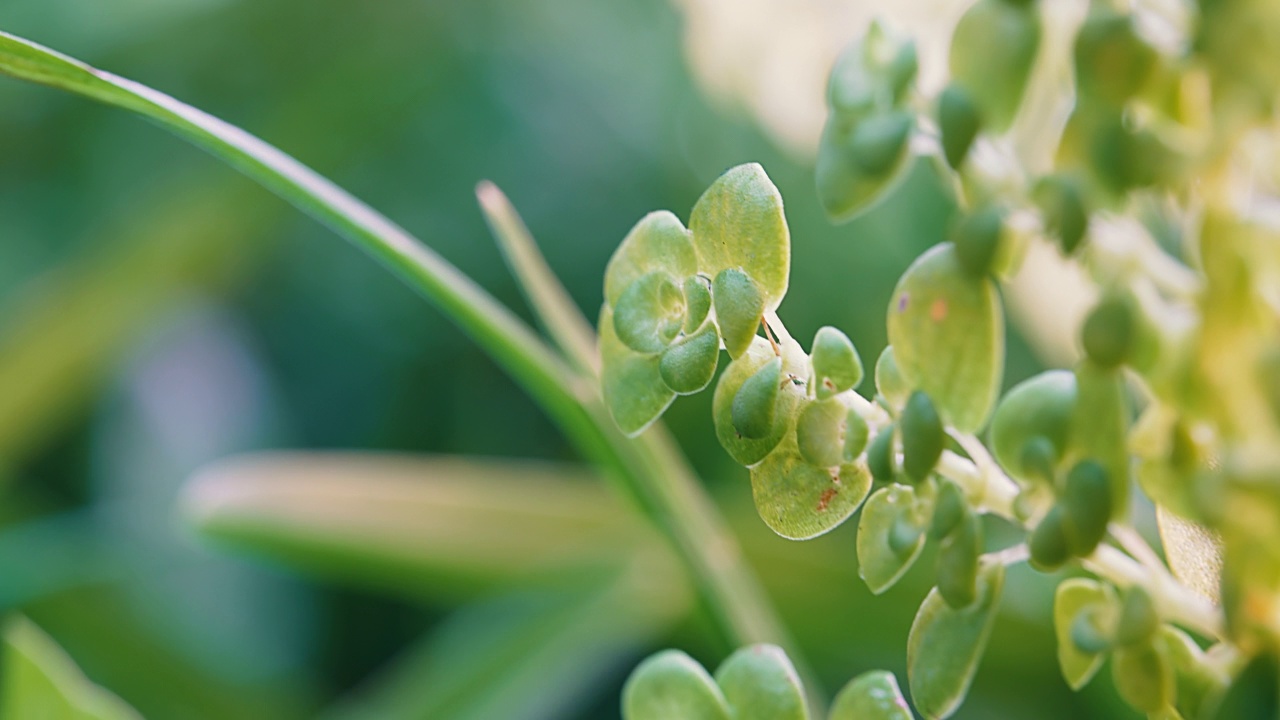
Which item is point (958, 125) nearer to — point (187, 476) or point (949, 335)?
point (949, 335)

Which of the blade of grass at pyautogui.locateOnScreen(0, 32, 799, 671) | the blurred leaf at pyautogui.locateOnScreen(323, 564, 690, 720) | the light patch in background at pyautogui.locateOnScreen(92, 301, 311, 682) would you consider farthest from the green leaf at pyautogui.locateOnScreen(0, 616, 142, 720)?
the light patch in background at pyautogui.locateOnScreen(92, 301, 311, 682)

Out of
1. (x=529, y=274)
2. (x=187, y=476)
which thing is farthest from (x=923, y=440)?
(x=187, y=476)

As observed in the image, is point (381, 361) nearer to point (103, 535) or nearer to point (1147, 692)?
point (103, 535)

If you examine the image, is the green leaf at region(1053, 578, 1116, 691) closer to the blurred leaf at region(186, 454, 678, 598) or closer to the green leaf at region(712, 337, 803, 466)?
the green leaf at region(712, 337, 803, 466)

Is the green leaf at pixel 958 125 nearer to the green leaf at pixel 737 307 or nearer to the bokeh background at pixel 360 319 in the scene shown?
the green leaf at pixel 737 307

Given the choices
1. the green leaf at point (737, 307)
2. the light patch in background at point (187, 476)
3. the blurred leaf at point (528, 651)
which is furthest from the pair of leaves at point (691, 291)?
the light patch in background at point (187, 476)

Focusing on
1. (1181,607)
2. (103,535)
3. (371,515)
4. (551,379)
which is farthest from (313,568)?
(1181,607)
